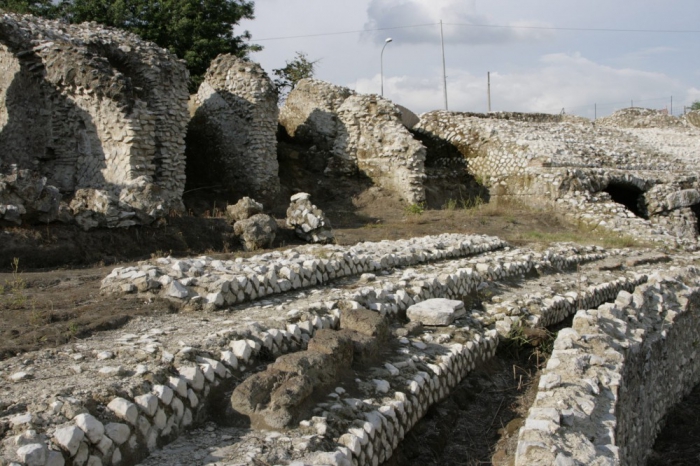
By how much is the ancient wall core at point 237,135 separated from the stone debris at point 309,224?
14.9 ft

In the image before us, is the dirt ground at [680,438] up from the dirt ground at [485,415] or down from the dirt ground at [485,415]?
down

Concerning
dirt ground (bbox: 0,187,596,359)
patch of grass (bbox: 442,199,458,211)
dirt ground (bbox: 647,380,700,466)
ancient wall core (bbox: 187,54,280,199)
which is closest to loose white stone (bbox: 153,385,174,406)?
dirt ground (bbox: 0,187,596,359)

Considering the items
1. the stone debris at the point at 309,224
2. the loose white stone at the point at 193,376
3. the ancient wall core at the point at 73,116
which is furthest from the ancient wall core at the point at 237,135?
the loose white stone at the point at 193,376

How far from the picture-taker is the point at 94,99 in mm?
12344

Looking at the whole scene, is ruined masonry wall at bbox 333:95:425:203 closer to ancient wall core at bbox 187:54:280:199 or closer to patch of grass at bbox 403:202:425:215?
patch of grass at bbox 403:202:425:215

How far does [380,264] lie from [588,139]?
16697mm

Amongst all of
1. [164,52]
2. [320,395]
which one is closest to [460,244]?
[320,395]

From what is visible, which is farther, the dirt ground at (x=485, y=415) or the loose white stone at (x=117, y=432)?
the dirt ground at (x=485, y=415)

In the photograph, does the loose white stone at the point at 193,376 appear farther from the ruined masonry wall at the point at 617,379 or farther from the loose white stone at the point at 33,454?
the ruined masonry wall at the point at 617,379

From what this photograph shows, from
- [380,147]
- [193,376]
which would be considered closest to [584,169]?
[380,147]

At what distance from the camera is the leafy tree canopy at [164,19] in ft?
76.2

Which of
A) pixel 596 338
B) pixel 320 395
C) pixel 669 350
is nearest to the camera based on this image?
pixel 320 395

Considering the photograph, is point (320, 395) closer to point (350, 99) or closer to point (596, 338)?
point (596, 338)

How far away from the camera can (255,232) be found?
33.6 feet
